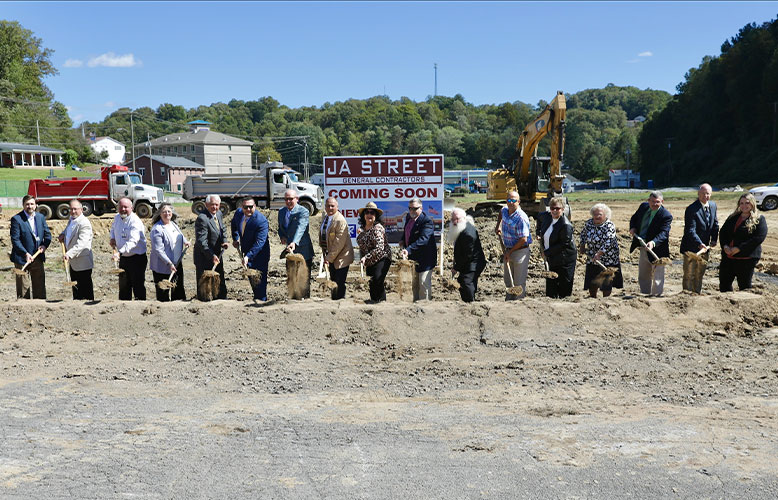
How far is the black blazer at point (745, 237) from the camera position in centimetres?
846

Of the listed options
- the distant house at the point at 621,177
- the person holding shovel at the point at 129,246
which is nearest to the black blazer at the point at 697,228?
the person holding shovel at the point at 129,246

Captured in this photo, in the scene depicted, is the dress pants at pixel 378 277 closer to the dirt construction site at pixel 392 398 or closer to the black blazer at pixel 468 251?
the dirt construction site at pixel 392 398

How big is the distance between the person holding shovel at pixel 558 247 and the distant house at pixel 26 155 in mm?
75111

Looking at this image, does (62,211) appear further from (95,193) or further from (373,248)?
(373,248)

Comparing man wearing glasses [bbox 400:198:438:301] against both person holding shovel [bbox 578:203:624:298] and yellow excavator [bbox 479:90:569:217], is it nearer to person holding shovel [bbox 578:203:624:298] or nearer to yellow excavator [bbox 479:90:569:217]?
person holding shovel [bbox 578:203:624:298]

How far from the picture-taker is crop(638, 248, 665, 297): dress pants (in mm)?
8961

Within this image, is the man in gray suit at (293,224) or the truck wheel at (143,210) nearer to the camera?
the man in gray suit at (293,224)

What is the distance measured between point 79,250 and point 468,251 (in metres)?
5.38

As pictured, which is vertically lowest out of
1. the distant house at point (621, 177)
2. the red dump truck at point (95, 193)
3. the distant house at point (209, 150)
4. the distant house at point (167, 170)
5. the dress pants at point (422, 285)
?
the dress pants at point (422, 285)

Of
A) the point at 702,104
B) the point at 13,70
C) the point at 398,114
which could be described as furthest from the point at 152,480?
the point at 398,114

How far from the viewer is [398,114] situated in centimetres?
14212

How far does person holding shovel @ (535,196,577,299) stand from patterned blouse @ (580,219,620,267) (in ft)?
0.87

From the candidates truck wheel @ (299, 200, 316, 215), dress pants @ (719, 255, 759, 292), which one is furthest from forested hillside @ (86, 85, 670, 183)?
dress pants @ (719, 255, 759, 292)

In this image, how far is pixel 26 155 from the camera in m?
73.8
